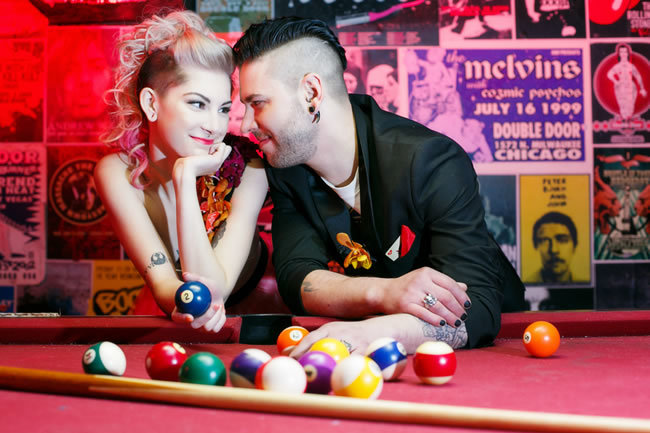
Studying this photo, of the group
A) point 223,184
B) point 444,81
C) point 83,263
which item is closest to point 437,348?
point 223,184

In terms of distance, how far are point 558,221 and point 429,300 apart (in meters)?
3.06

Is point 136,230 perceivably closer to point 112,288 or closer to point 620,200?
point 112,288

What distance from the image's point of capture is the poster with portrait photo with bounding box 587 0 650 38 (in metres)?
4.69

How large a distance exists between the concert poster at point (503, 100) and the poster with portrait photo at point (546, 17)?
126 mm

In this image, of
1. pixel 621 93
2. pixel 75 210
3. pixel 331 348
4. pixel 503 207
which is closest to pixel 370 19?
pixel 503 207

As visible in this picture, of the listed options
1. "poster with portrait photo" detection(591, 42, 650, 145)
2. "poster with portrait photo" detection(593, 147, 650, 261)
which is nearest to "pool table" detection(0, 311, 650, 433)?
"poster with portrait photo" detection(593, 147, 650, 261)

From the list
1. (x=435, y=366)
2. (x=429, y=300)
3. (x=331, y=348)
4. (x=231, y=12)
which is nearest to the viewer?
(x=435, y=366)

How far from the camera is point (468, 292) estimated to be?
217cm

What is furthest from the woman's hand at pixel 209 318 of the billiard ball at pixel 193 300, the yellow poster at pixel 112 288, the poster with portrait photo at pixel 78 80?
the poster with portrait photo at pixel 78 80

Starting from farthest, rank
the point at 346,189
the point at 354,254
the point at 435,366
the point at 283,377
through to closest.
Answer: the point at 346,189 → the point at 354,254 → the point at 435,366 → the point at 283,377

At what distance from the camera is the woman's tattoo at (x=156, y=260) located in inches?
99.2

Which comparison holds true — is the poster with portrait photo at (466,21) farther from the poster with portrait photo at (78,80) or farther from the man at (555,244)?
the poster with portrait photo at (78,80)

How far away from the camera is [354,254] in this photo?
264 cm

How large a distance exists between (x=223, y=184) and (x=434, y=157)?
35.4 inches
